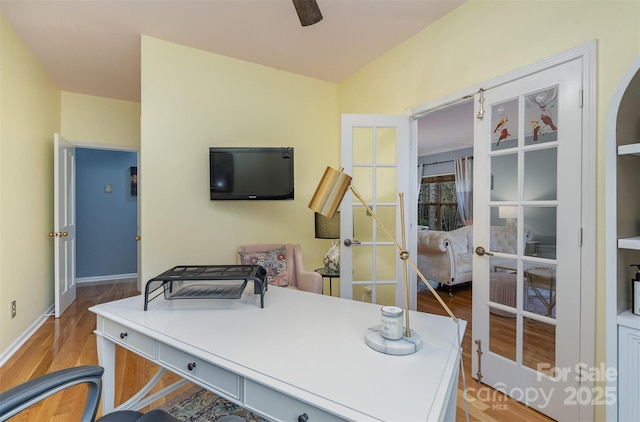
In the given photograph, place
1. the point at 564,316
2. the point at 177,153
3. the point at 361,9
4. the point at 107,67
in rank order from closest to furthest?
1. the point at 564,316
2. the point at 361,9
3. the point at 177,153
4. the point at 107,67

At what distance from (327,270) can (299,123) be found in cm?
166

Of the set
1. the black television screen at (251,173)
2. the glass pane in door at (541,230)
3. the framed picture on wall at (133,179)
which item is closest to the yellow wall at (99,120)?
the framed picture on wall at (133,179)

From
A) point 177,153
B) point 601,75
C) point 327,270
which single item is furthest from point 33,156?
point 601,75

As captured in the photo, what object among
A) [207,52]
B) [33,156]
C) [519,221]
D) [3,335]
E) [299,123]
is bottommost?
[3,335]

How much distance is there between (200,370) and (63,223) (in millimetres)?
3599

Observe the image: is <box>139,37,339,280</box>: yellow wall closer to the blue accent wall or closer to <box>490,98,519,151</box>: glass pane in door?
<box>490,98,519,151</box>: glass pane in door

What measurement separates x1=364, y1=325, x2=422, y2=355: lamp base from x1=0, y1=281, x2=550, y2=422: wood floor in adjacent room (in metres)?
1.16

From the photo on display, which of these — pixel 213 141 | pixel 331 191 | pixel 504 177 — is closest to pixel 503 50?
pixel 504 177

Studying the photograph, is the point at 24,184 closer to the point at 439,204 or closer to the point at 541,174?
the point at 541,174

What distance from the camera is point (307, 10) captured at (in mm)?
1730

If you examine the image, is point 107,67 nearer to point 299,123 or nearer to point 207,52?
point 207,52

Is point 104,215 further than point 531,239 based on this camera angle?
Yes

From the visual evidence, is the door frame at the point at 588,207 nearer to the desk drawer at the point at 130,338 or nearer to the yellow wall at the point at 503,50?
the yellow wall at the point at 503,50

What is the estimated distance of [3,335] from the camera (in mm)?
2475
